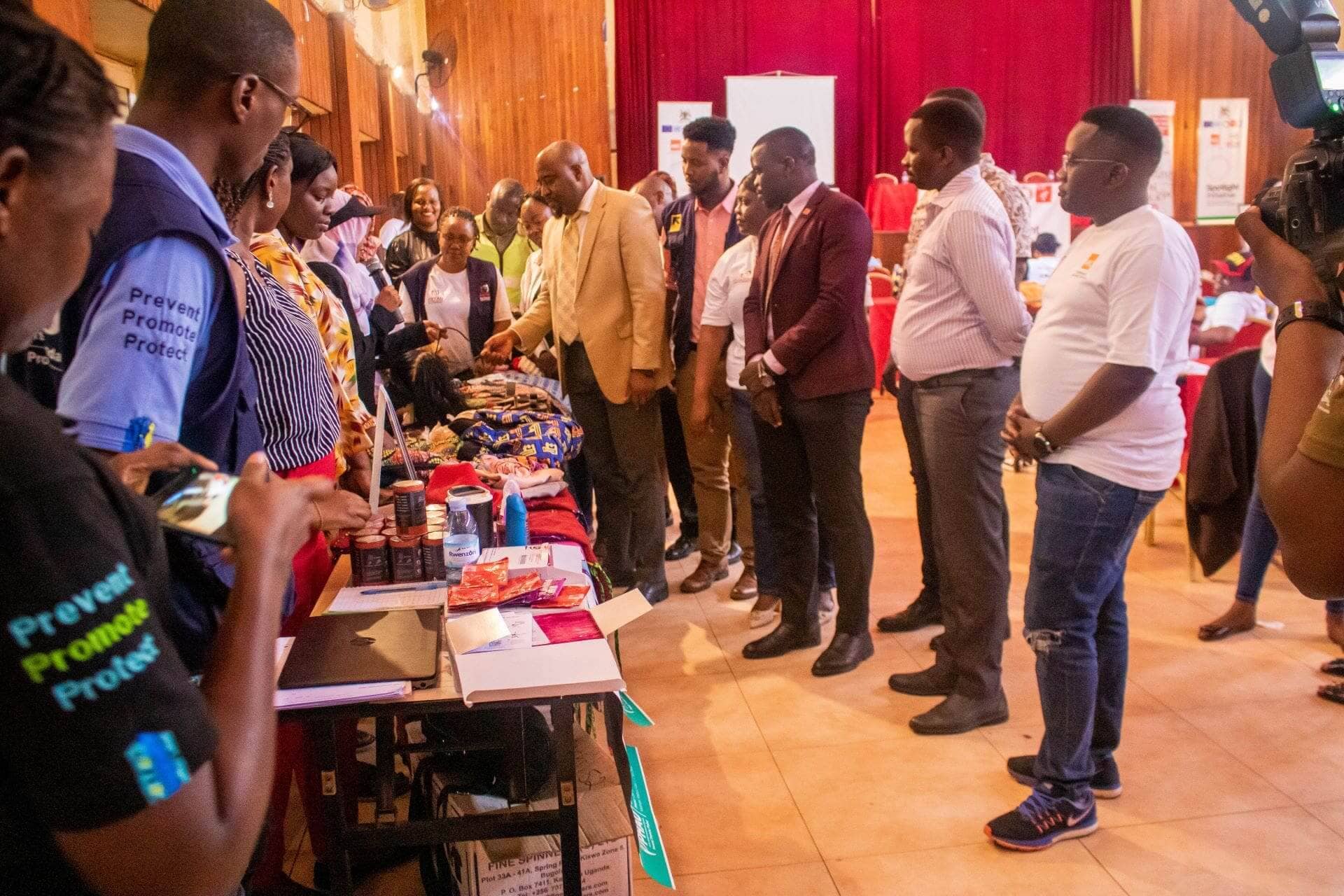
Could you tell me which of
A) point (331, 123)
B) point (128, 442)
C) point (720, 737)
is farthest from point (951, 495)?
point (331, 123)

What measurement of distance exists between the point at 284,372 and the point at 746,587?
8.26 feet

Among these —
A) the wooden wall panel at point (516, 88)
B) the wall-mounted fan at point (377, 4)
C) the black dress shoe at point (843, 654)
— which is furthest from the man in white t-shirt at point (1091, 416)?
the wooden wall panel at point (516, 88)

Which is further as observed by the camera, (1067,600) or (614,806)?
(1067,600)

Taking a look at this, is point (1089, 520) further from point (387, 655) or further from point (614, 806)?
point (387, 655)

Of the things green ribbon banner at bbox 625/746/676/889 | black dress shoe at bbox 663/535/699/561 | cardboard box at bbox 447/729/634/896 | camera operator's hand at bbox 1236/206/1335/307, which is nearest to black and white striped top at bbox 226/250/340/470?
cardboard box at bbox 447/729/634/896

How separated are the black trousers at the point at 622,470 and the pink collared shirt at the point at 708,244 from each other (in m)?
0.43

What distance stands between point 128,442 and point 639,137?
890 centimetres

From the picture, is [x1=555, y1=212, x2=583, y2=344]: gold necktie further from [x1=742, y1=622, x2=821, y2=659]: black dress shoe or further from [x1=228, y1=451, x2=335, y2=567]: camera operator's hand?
[x1=228, y1=451, x2=335, y2=567]: camera operator's hand

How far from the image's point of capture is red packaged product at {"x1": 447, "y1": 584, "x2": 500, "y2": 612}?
188cm

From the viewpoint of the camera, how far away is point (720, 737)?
2861mm

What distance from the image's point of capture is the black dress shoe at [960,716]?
111 inches

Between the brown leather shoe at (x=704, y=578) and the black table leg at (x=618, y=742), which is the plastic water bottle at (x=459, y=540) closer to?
the black table leg at (x=618, y=742)

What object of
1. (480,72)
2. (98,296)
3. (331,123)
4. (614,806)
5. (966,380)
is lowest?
(614,806)

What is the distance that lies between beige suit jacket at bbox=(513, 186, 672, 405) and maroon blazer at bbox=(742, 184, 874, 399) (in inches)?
26.7
